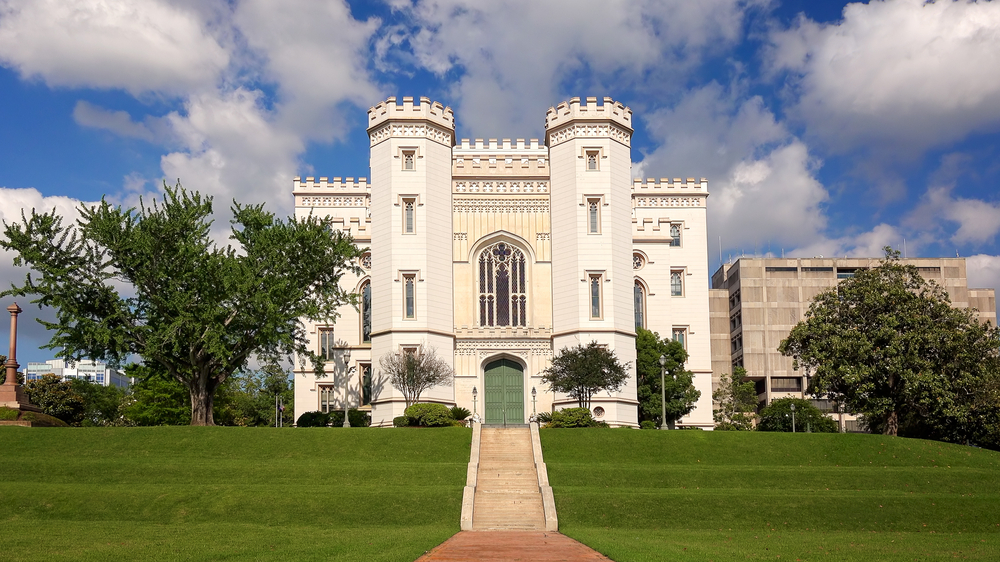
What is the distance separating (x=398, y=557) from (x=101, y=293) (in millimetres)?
24278

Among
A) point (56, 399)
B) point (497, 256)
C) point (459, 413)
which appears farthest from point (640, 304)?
point (56, 399)

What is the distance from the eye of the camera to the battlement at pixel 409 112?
4569 cm

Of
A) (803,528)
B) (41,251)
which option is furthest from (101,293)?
(803,528)

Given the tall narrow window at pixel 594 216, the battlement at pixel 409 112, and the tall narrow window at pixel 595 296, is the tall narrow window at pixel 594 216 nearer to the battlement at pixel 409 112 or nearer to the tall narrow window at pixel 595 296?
the tall narrow window at pixel 595 296

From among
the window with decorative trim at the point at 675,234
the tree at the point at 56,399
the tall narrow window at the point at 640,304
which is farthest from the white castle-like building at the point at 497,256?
the tree at the point at 56,399

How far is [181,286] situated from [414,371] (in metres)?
10.8

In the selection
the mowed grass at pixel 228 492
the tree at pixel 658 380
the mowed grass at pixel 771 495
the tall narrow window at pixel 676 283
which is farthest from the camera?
the tall narrow window at pixel 676 283

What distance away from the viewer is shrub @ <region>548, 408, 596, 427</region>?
1540 inches

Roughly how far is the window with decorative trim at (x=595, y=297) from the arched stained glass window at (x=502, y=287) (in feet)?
11.8

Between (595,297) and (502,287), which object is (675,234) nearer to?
(595,297)

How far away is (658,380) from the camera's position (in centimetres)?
4812

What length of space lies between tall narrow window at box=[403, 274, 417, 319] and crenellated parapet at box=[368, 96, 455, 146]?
7429 millimetres

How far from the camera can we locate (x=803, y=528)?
2373 cm

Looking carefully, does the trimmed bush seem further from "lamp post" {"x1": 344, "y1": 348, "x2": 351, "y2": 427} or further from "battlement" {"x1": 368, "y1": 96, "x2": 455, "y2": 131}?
"battlement" {"x1": 368, "y1": 96, "x2": 455, "y2": 131}
